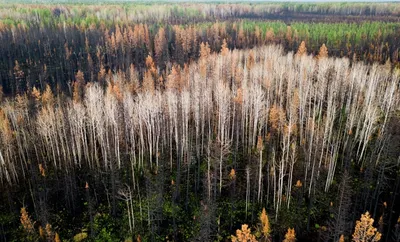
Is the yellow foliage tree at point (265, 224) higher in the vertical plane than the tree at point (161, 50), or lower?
lower

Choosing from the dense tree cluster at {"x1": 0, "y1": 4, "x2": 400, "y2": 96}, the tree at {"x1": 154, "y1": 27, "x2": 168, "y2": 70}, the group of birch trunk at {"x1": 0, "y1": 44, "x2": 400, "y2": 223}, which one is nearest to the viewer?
the group of birch trunk at {"x1": 0, "y1": 44, "x2": 400, "y2": 223}

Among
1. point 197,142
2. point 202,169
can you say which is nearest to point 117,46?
point 197,142

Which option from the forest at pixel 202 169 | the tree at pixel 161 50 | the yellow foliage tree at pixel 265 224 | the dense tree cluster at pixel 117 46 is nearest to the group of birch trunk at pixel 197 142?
the forest at pixel 202 169

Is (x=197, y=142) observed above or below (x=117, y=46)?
below

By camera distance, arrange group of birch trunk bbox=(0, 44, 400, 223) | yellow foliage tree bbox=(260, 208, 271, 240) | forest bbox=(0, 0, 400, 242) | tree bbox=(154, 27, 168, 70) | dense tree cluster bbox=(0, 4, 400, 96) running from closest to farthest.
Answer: yellow foliage tree bbox=(260, 208, 271, 240), forest bbox=(0, 0, 400, 242), group of birch trunk bbox=(0, 44, 400, 223), dense tree cluster bbox=(0, 4, 400, 96), tree bbox=(154, 27, 168, 70)

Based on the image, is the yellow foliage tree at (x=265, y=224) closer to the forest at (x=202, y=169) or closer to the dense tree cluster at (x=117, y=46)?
the forest at (x=202, y=169)

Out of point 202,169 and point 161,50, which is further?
point 161,50

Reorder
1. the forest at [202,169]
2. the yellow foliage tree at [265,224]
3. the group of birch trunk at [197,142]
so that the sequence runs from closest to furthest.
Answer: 1. the yellow foliage tree at [265,224]
2. the forest at [202,169]
3. the group of birch trunk at [197,142]

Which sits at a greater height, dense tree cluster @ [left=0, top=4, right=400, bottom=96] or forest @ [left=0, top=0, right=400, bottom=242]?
dense tree cluster @ [left=0, top=4, right=400, bottom=96]

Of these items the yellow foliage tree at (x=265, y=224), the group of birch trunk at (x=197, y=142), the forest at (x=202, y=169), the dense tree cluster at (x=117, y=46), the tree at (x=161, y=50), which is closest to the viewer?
the yellow foliage tree at (x=265, y=224)

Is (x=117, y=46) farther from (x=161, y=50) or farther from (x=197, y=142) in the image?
(x=197, y=142)

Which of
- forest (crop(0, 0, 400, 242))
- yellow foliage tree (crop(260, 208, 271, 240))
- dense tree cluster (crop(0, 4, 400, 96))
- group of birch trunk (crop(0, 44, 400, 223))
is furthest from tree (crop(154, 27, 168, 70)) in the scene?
yellow foliage tree (crop(260, 208, 271, 240))

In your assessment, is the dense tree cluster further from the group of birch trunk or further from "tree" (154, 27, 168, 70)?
the group of birch trunk
